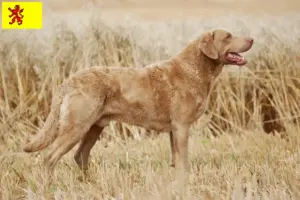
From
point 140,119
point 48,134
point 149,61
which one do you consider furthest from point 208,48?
point 149,61

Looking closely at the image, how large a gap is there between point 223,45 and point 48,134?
1582 millimetres

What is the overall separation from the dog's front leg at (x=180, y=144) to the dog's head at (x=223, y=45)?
0.64 meters

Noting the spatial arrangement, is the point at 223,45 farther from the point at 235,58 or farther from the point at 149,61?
the point at 149,61

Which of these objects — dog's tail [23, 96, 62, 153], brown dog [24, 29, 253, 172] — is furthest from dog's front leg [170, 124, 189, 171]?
dog's tail [23, 96, 62, 153]

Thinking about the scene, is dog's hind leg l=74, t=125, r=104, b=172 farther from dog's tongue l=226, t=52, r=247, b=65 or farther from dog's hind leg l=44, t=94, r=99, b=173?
dog's tongue l=226, t=52, r=247, b=65

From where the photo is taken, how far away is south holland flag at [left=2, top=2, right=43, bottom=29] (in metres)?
5.52

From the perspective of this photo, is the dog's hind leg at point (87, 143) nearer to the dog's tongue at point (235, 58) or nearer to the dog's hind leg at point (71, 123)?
the dog's hind leg at point (71, 123)

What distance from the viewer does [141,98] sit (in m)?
4.62

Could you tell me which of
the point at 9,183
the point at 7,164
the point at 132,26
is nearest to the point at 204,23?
the point at 132,26

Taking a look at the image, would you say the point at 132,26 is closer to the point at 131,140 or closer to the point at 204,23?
the point at 204,23

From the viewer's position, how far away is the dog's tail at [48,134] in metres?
4.41

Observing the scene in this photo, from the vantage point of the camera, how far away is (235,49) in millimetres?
4809

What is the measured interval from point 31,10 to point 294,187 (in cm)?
328

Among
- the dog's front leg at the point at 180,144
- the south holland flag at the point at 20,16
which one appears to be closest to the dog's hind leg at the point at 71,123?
the dog's front leg at the point at 180,144
